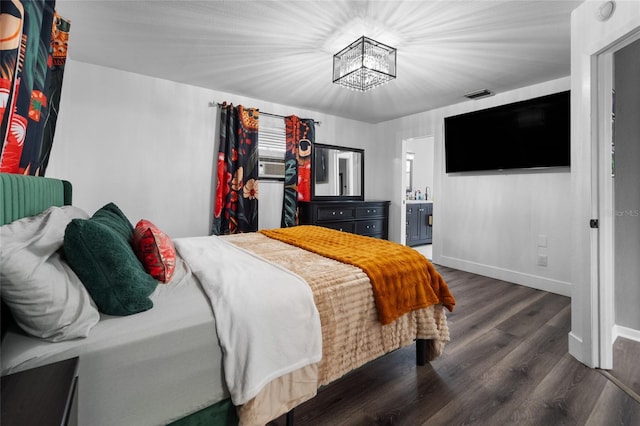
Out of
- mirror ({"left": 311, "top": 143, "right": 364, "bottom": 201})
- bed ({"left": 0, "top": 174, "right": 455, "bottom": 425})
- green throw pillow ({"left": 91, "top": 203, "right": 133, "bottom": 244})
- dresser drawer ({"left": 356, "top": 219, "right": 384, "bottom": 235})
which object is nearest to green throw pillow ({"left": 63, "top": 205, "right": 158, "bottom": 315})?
bed ({"left": 0, "top": 174, "right": 455, "bottom": 425})

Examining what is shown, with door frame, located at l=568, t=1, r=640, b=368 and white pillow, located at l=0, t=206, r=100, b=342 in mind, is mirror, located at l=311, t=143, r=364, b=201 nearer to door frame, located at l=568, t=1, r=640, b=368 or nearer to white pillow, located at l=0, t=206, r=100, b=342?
door frame, located at l=568, t=1, r=640, b=368

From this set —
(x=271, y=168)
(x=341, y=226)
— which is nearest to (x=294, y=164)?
(x=271, y=168)

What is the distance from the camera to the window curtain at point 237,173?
12.0ft

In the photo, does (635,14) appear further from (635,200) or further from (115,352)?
(115,352)

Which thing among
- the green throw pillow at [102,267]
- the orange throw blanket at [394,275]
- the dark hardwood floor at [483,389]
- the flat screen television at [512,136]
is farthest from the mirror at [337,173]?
the green throw pillow at [102,267]

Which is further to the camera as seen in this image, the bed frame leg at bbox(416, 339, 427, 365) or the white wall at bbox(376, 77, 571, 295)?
the white wall at bbox(376, 77, 571, 295)

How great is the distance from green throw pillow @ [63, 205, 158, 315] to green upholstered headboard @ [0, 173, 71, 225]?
433mm

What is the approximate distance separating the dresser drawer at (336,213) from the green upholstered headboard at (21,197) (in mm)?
2924

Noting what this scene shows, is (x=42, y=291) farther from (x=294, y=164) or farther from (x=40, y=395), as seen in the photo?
(x=294, y=164)

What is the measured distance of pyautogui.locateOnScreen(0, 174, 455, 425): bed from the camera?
0.89 m

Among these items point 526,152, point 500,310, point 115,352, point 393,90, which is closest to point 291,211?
point 393,90

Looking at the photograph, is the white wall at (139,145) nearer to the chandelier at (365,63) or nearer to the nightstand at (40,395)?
the chandelier at (365,63)

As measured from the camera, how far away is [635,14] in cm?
158

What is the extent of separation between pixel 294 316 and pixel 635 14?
2408 mm
